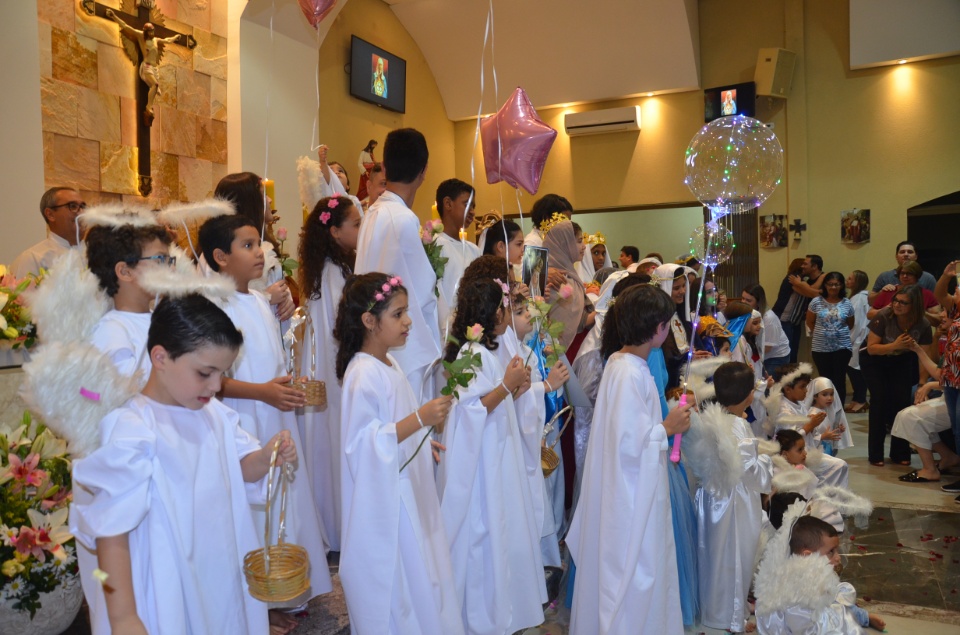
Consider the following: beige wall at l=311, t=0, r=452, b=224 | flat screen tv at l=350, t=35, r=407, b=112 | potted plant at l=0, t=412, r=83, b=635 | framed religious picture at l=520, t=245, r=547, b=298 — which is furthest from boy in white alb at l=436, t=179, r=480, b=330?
flat screen tv at l=350, t=35, r=407, b=112

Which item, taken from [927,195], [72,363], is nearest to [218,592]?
[72,363]

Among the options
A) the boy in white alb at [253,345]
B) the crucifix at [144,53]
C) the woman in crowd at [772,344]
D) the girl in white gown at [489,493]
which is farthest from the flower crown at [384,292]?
the woman in crowd at [772,344]

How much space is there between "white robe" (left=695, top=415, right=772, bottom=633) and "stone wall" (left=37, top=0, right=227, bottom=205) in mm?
5418

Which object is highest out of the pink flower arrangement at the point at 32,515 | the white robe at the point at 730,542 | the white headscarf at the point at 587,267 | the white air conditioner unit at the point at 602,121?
the white air conditioner unit at the point at 602,121

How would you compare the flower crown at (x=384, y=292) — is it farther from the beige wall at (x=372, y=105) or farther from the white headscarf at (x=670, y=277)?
the beige wall at (x=372, y=105)

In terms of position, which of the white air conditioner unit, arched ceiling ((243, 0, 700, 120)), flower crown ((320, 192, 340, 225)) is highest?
arched ceiling ((243, 0, 700, 120))

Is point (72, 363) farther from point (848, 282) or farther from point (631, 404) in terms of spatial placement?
point (848, 282)

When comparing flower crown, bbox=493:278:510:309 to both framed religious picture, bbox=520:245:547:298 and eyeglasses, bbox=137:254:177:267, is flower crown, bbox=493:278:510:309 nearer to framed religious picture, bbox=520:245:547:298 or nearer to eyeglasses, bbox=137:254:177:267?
framed religious picture, bbox=520:245:547:298

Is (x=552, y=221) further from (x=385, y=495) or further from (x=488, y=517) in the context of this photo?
(x=385, y=495)

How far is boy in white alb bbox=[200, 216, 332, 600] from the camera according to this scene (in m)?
3.05

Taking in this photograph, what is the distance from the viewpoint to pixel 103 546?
1854 millimetres

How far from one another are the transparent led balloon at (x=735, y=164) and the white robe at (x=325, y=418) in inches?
82.2

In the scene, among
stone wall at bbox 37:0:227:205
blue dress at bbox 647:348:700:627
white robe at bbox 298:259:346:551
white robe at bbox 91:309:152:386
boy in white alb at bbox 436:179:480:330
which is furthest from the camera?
stone wall at bbox 37:0:227:205

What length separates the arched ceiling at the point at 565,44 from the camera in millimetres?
10844
